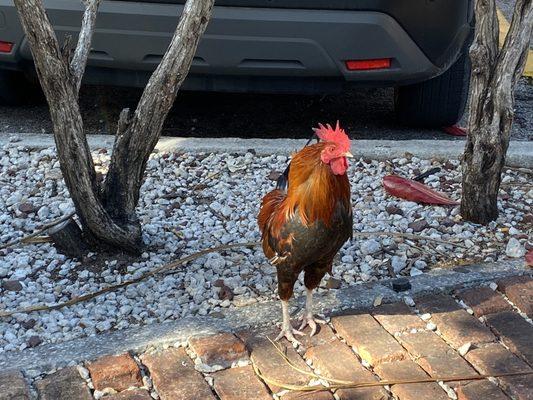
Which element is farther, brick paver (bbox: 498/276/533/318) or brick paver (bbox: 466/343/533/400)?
brick paver (bbox: 498/276/533/318)

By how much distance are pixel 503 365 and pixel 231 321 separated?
104 centimetres

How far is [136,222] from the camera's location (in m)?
4.06

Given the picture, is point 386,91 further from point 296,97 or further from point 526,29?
point 526,29

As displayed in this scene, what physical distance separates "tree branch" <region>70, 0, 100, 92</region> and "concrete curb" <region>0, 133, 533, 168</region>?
138cm

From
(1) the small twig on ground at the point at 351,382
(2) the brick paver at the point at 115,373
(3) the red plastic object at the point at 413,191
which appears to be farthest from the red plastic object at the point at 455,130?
(2) the brick paver at the point at 115,373

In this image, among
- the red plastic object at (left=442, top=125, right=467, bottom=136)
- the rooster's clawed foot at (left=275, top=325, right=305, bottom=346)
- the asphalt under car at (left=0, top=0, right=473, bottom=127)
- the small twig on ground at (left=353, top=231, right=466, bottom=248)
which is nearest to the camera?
the rooster's clawed foot at (left=275, top=325, right=305, bottom=346)

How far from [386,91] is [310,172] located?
3.88 meters

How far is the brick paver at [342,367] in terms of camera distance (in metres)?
3.19

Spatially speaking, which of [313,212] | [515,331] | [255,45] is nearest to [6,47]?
[255,45]

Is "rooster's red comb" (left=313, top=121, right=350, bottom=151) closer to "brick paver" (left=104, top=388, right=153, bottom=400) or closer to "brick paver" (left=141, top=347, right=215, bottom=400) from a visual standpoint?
"brick paver" (left=141, top=347, right=215, bottom=400)

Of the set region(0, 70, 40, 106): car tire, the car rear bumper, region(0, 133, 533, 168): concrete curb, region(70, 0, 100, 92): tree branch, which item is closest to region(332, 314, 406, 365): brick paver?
region(70, 0, 100, 92): tree branch

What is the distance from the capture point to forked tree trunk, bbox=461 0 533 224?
4.09m

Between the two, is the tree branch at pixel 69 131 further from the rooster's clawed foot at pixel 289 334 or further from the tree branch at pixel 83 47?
the rooster's clawed foot at pixel 289 334

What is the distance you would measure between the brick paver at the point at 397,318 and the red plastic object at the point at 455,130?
2.51 m
